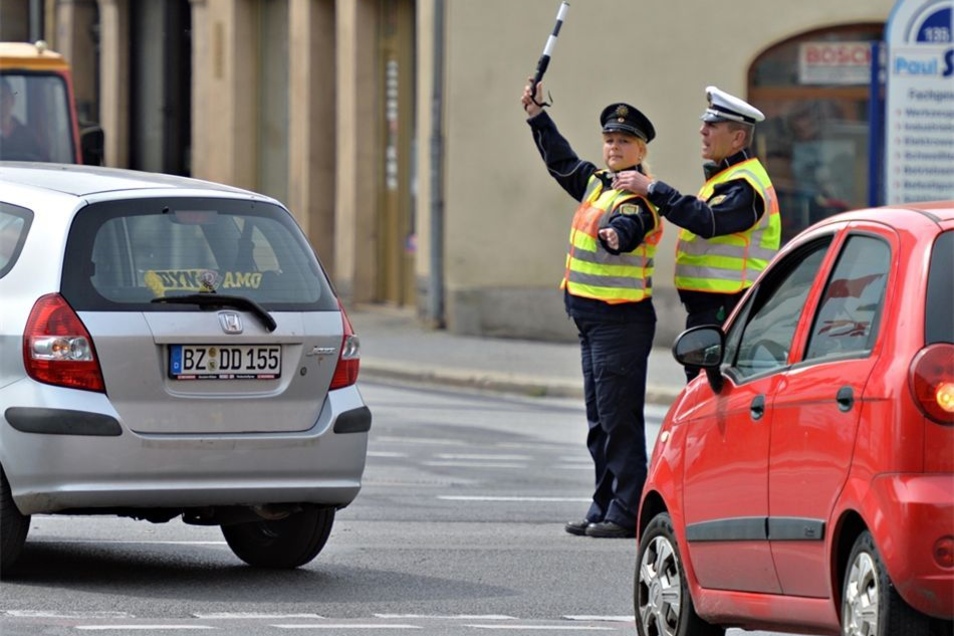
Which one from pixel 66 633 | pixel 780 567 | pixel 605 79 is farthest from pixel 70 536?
pixel 605 79

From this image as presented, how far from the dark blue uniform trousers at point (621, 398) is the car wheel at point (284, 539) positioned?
173cm

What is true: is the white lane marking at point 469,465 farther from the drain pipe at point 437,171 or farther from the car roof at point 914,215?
the drain pipe at point 437,171

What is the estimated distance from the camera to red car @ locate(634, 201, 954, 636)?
536 centimetres

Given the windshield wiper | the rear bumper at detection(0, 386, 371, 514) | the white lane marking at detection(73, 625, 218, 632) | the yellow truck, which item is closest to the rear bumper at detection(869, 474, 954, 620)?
the white lane marking at detection(73, 625, 218, 632)

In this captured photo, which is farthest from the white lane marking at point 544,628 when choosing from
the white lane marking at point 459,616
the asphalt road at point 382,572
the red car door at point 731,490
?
the red car door at point 731,490

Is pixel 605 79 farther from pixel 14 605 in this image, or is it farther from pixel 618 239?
pixel 14 605

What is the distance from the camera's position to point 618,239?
9.69 meters

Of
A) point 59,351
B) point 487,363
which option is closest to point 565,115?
point 487,363

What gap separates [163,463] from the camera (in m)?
8.07

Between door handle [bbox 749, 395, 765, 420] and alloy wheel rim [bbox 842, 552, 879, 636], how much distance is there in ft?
2.52

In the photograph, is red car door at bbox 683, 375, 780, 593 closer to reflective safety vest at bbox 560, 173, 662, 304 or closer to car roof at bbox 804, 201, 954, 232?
car roof at bbox 804, 201, 954, 232

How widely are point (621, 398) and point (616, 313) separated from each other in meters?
0.39

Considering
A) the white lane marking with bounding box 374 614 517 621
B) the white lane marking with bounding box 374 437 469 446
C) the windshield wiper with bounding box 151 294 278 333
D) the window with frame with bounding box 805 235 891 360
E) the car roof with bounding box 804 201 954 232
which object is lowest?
the white lane marking with bounding box 374 437 469 446

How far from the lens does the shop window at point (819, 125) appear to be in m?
21.2
